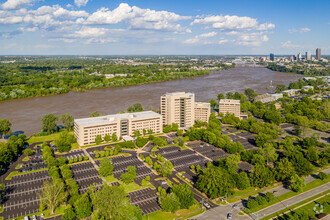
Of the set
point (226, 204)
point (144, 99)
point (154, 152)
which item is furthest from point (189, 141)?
point (144, 99)

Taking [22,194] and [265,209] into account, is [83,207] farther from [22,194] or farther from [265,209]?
[265,209]

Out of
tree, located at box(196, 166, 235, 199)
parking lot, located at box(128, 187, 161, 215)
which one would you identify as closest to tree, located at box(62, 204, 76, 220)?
parking lot, located at box(128, 187, 161, 215)

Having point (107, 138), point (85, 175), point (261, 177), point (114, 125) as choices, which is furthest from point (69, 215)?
point (114, 125)

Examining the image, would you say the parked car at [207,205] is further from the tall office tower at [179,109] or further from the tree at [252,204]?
the tall office tower at [179,109]

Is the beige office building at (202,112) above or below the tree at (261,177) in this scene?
above

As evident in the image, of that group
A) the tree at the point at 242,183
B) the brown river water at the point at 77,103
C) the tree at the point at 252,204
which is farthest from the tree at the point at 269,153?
the brown river water at the point at 77,103
